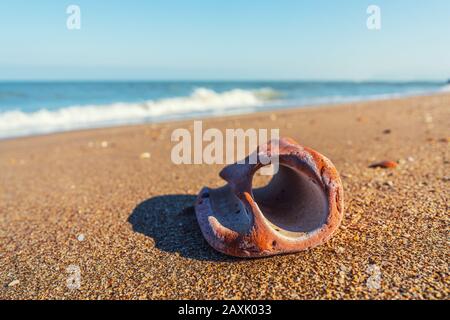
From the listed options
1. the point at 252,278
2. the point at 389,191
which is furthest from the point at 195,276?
the point at 389,191

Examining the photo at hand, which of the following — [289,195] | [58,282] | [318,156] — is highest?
[318,156]

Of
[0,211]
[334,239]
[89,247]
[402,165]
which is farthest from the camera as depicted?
[402,165]

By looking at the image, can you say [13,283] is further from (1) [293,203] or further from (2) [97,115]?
(2) [97,115]

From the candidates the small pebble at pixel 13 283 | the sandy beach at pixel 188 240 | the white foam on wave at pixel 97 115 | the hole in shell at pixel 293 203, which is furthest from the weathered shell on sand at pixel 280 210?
the white foam on wave at pixel 97 115

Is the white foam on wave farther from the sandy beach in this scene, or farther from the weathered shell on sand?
the weathered shell on sand

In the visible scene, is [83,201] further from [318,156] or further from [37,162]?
[37,162]

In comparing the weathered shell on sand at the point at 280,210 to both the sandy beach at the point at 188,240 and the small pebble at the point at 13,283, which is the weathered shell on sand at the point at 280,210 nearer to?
the sandy beach at the point at 188,240
